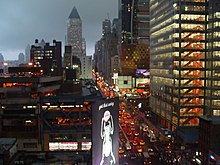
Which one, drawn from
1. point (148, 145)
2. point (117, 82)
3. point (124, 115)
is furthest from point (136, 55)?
point (148, 145)

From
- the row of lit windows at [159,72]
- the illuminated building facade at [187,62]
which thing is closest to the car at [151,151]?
the illuminated building facade at [187,62]

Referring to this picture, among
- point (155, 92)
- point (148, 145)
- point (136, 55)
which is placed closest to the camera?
point (148, 145)

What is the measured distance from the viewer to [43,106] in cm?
4994

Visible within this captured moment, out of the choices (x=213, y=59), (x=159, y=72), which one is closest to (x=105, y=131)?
(x=213, y=59)

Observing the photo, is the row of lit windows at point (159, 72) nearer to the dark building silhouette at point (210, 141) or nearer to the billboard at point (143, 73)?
the dark building silhouette at point (210, 141)

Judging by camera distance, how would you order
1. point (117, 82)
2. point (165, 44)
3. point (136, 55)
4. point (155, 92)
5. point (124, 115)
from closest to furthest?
point (165, 44)
point (155, 92)
point (124, 115)
point (117, 82)
point (136, 55)

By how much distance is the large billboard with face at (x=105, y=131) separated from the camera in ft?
62.6

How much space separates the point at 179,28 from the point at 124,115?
41458 millimetres

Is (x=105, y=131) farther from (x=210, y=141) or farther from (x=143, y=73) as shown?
(x=143, y=73)

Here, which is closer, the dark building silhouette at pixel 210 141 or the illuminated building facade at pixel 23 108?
the dark building silhouette at pixel 210 141

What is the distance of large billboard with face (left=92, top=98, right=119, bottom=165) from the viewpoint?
19087mm

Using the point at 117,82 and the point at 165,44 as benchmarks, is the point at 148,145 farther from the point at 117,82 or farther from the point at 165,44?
the point at 117,82

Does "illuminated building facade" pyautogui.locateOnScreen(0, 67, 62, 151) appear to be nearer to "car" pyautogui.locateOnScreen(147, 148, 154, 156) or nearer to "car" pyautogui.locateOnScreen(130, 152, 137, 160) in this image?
"car" pyautogui.locateOnScreen(130, 152, 137, 160)

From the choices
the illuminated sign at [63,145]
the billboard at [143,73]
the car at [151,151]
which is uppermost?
the billboard at [143,73]
